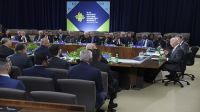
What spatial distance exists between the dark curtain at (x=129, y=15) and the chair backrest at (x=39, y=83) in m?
12.3

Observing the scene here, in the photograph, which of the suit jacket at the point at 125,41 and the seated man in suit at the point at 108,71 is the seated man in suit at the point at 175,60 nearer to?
the seated man in suit at the point at 108,71

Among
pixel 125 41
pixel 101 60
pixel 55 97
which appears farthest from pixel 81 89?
pixel 125 41

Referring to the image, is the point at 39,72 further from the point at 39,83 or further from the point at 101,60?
the point at 101,60

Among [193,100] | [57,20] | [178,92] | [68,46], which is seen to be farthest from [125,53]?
[57,20]

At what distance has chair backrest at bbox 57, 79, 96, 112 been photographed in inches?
155

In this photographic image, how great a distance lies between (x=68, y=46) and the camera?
31.9 feet

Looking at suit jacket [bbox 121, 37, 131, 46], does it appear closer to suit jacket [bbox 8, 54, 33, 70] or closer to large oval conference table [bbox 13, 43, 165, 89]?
large oval conference table [bbox 13, 43, 165, 89]

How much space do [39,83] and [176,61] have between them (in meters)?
4.53

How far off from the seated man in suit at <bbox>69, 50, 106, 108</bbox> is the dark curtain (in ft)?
38.5

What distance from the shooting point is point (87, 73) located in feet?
14.2

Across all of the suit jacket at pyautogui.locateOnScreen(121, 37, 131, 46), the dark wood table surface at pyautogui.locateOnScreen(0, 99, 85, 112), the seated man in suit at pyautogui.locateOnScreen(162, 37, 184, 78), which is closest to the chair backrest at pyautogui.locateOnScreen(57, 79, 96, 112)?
the dark wood table surface at pyautogui.locateOnScreen(0, 99, 85, 112)

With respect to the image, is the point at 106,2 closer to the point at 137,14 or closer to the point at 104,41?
the point at 137,14

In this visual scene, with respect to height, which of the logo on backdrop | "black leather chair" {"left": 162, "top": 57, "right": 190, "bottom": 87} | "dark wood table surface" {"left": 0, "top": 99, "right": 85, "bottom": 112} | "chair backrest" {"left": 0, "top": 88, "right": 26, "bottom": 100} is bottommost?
"black leather chair" {"left": 162, "top": 57, "right": 190, "bottom": 87}

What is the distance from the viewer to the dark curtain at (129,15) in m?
15.3
